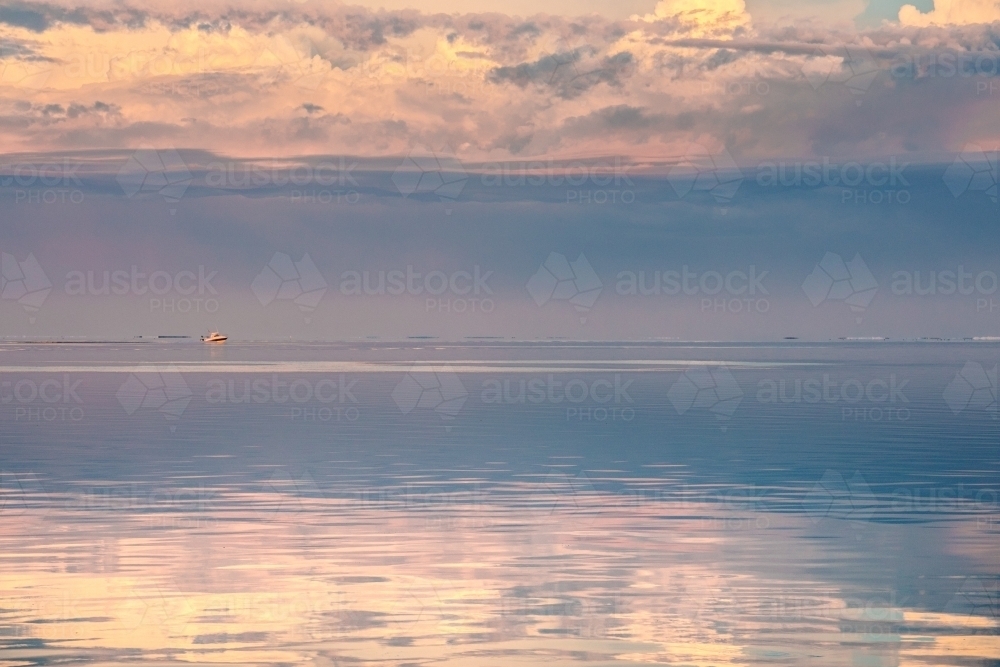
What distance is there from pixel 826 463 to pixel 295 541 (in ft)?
62.4

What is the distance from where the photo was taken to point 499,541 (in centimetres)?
2509

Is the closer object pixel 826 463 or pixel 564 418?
pixel 826 463

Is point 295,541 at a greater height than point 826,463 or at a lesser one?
lesser

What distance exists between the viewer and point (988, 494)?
3222 centimetres

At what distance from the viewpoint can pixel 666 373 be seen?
115 m

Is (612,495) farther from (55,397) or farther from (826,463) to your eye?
(55,397)

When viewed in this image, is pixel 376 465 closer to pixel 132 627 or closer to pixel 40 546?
pixel 40 546

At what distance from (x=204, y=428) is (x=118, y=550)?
95.8 ft

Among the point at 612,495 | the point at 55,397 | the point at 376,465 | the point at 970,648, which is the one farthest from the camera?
the point at 55,397

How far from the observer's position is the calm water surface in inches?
690

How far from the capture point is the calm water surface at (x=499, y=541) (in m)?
17.5

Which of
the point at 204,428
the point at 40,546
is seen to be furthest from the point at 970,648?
the point at 204,428

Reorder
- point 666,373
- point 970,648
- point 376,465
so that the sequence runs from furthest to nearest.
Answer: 1. point 666,373
2. point 376,465
3. point 970,648

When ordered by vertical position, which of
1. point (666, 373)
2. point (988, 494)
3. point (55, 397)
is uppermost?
point (666, 373)
